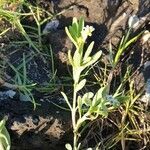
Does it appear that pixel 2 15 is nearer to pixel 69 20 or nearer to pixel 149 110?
pixel 69 20

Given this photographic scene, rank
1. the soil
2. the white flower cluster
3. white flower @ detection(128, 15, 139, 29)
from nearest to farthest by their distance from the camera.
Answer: the white flower cluster
the soil
white flower @ detection(128, 15, 139, 29)

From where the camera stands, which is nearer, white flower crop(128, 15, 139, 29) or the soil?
the soil

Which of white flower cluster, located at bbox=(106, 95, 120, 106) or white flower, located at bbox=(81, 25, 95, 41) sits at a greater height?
white flower, located at bbox=(81, 25, 95, 41)

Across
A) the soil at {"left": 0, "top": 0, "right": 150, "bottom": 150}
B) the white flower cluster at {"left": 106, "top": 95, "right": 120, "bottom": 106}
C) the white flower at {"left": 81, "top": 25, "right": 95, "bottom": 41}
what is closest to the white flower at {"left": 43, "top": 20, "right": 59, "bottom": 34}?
the soil at {"left": 0, "top": 0, "right": 150, "bottom": 150}

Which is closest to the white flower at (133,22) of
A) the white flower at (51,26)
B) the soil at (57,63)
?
the soil at (57,63)

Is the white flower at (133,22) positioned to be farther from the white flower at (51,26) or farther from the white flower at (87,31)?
the white flower at (87,31)

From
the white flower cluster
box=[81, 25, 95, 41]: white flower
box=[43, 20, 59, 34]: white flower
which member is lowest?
the white flower cluster

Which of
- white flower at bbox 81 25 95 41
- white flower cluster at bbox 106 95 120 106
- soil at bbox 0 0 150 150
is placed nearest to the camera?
white flower at bbox 81 25 95 41

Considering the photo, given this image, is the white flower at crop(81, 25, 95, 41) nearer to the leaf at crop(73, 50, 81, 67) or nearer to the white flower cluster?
the leaf at crop(73, 50, 81, 67)
